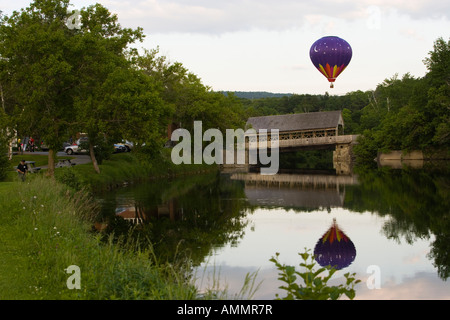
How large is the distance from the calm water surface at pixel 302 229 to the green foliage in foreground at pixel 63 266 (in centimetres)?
167

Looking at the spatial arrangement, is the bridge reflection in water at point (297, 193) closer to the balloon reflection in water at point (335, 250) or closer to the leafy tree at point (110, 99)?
the leafy tree at point (110, 99)

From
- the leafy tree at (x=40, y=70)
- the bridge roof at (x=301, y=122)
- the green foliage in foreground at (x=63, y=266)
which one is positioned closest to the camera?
the green foliage in foreground at (x=63, y=266)

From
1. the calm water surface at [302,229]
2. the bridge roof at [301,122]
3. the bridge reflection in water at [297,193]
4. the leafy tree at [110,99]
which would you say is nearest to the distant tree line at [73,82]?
the leafy tree at [110,99]

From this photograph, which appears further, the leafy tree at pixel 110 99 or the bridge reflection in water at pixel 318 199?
the leafy tree at pixel 110 99

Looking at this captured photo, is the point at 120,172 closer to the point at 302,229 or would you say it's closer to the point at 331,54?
the point at 331,54

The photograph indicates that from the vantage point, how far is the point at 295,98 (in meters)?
137

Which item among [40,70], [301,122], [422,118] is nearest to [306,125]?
[301,122]

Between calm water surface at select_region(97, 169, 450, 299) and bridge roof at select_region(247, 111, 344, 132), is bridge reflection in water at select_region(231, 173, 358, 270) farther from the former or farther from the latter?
bridge roof at select_region(247, 111, 344, 132)

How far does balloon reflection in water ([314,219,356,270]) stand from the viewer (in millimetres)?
16603

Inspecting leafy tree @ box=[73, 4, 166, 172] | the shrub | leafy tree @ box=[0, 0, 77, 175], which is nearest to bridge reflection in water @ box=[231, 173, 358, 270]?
leafy tree @ box=[73, 4, 166, 172]

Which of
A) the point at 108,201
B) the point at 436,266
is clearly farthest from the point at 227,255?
the point at 108,201

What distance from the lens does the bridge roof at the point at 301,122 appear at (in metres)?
82.6

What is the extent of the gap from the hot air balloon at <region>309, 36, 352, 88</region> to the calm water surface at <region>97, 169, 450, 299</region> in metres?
11.6

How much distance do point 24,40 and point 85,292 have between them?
23.6m
